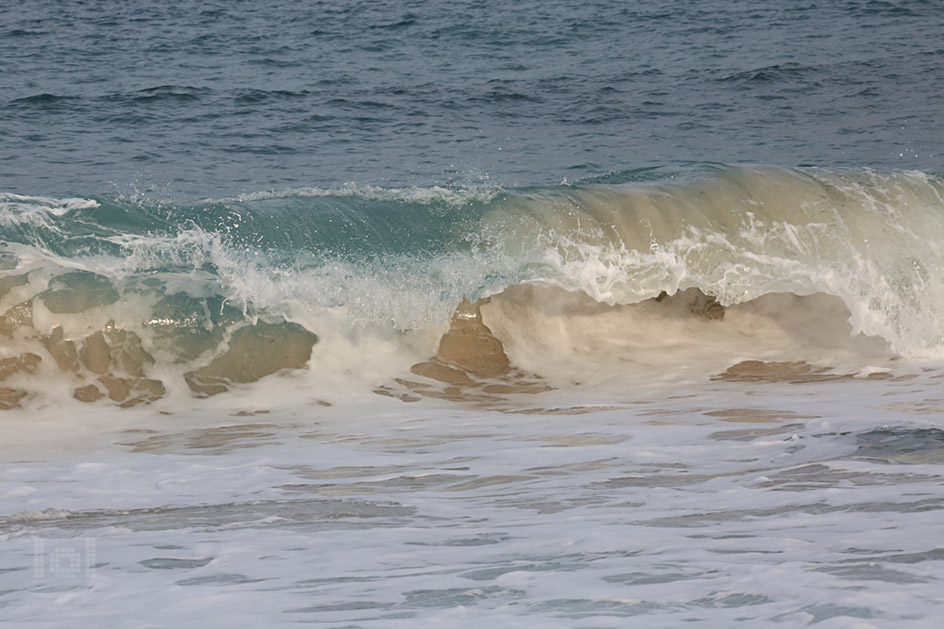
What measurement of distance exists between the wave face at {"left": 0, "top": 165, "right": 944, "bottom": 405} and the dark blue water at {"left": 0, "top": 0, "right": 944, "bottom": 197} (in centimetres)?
245

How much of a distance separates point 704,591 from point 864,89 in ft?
45.7

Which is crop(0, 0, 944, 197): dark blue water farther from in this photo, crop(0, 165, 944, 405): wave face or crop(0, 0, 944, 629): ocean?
crop(0, 165, 944, 405): wave face

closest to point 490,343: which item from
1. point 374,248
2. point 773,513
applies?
point 374,248

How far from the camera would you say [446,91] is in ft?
48.5

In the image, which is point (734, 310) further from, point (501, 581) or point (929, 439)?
point (501, 581)

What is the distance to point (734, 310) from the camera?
797 cm

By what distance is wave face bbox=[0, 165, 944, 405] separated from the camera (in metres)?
6.74

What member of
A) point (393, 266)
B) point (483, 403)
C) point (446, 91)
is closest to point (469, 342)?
point (393, 266)

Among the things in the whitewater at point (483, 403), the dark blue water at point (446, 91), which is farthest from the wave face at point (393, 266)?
the dark blue water at point (446, 91)

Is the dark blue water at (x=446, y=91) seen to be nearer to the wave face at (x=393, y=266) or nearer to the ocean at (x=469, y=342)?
the ocean at (x=469, y=342)

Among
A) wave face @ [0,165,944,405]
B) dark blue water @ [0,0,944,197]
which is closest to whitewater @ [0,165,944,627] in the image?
wave face @ [0,165,944,405]

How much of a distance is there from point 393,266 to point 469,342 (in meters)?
0.77

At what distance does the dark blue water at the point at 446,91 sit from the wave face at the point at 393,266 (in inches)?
96.3

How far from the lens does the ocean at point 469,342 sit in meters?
3.00
